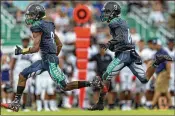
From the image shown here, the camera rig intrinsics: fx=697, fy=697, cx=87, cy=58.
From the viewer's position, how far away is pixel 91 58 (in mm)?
18969

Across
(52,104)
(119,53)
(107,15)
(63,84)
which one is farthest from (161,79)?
(63,84)

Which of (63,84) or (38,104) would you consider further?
(38,104)

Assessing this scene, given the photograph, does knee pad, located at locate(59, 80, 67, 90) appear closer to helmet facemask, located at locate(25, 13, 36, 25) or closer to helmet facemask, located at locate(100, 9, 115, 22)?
helmet facemask, located at locate(25, 13, 36, 25)

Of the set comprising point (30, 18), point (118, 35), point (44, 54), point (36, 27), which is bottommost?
point (44, 54)

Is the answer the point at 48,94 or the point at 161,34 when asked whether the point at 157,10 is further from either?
the point at 48,94

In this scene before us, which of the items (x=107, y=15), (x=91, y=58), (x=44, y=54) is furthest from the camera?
(x=91, y=58)

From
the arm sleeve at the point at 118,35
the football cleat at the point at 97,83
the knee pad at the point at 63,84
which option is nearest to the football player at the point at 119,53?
the arm sleeve at the point at 118,35

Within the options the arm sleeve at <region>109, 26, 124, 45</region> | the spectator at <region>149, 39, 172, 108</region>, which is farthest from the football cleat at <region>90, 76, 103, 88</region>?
the spectator at <region>149, 39, 172, 108</region>

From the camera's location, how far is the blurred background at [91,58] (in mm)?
18016

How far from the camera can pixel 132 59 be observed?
1316 cm

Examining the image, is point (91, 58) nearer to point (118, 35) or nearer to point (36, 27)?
point (118, 35)

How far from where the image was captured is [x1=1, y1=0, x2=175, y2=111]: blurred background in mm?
18016

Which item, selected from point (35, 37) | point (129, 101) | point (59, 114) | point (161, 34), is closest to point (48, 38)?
point (35, 37)

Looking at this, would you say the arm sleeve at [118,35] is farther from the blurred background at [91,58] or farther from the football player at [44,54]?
the blurred background at [91,58]
